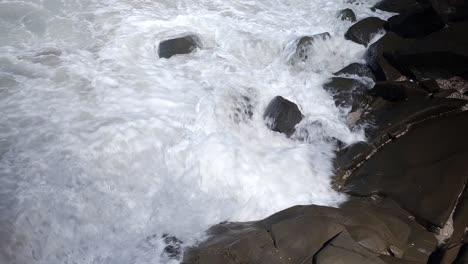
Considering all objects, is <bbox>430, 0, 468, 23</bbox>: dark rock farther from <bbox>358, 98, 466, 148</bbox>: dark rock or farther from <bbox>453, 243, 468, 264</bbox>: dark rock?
<bbox>453, 243, 468, 264</bbox>: dark rock

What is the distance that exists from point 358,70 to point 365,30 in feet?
5.94

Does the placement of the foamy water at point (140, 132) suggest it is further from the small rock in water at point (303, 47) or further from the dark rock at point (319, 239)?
the dark rock at point (319, 239)

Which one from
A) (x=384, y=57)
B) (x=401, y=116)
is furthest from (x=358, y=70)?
(x=401, y=116)

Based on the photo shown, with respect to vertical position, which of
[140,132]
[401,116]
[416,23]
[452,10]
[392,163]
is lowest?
[140,132]

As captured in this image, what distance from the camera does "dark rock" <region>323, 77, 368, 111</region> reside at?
6.82 metres

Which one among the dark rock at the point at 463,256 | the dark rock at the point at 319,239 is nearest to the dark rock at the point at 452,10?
the dark rock at the point at 319,239

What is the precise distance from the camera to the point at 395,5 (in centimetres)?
1045

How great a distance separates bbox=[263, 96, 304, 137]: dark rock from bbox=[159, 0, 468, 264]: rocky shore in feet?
0.05

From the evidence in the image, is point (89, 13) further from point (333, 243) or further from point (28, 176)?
point (333, 243)

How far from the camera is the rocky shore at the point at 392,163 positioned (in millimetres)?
3994

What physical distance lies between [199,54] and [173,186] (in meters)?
3.72

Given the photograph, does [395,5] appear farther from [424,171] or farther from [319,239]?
[319,239]

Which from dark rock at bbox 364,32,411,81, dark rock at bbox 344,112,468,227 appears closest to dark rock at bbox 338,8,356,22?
dark rock at bbox 364,32,411,81

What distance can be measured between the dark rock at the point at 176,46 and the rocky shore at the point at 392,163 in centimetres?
2
